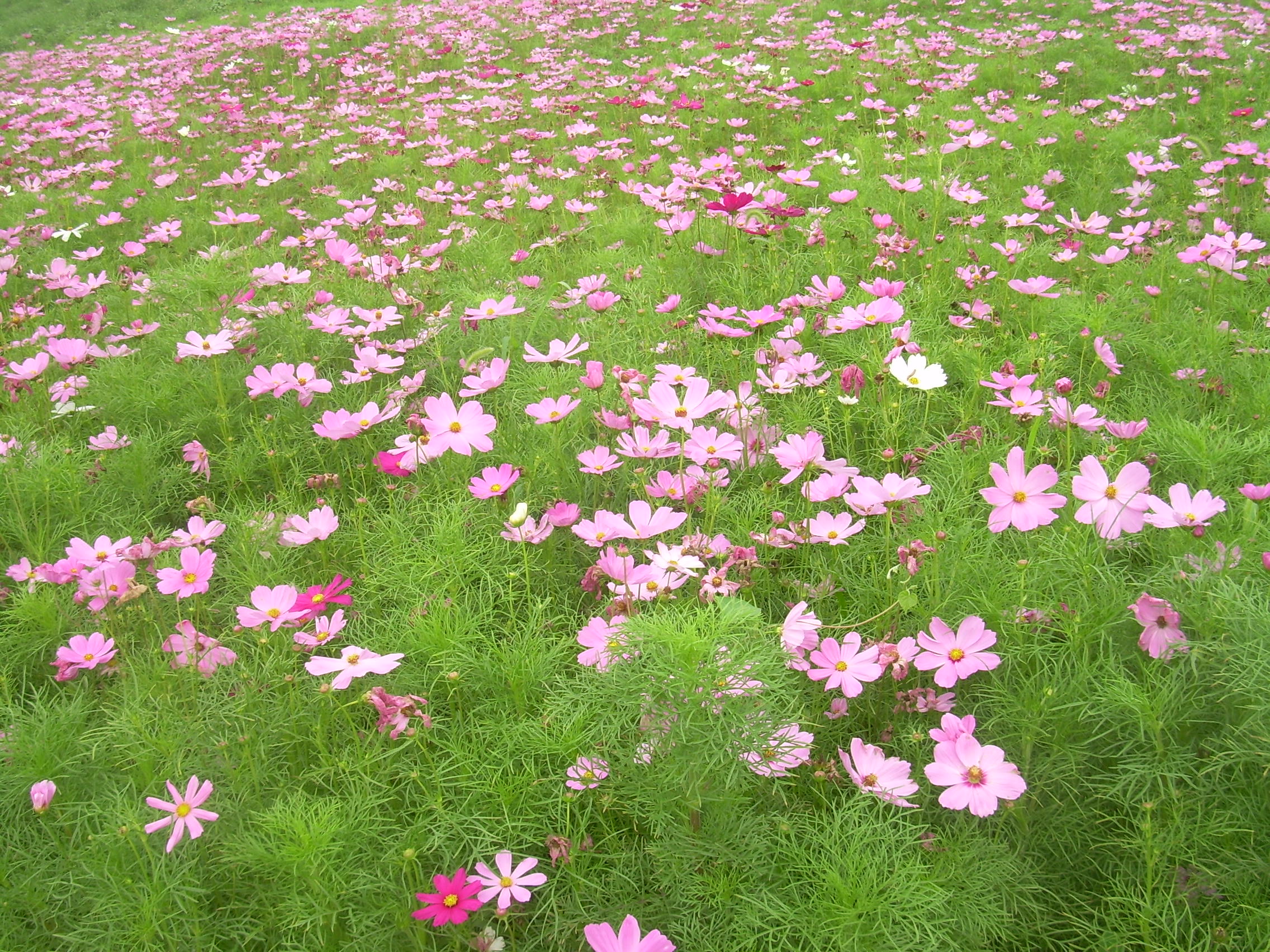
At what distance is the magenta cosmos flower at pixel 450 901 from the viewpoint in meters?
0.93

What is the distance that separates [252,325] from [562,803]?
202 centimetres

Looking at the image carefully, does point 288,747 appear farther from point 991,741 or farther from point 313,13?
point 313,13

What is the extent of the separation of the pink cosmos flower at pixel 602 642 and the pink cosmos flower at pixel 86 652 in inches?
33.5

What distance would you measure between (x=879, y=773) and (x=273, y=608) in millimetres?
1016

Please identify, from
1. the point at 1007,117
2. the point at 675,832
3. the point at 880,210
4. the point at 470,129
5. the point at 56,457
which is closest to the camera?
the point at 675,832

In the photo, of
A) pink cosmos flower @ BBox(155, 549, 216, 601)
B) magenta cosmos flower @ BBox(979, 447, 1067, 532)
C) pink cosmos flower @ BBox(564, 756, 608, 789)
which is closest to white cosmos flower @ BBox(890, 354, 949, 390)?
magenta cosmos flower @ BBox(979, 447, 1067, 532)

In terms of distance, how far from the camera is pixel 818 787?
1.18 m

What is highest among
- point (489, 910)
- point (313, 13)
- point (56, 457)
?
point (313, 13)

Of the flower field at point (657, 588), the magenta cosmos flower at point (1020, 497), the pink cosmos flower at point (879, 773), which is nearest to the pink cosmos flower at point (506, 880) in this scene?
the flower field at point (657, 588)

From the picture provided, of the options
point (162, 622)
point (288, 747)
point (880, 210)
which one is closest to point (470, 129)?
point (880, 210)

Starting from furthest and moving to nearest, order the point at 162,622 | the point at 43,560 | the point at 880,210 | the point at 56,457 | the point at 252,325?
the point at 880,210 → the point at 252,325 → the point at 56,457 → the point at 43,560 → the point at 162,622

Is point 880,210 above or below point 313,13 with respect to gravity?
below

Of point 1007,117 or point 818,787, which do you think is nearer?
point 818,787

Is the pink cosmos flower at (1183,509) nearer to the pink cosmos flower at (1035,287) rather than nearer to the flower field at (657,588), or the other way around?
the flower field at (657,588)
